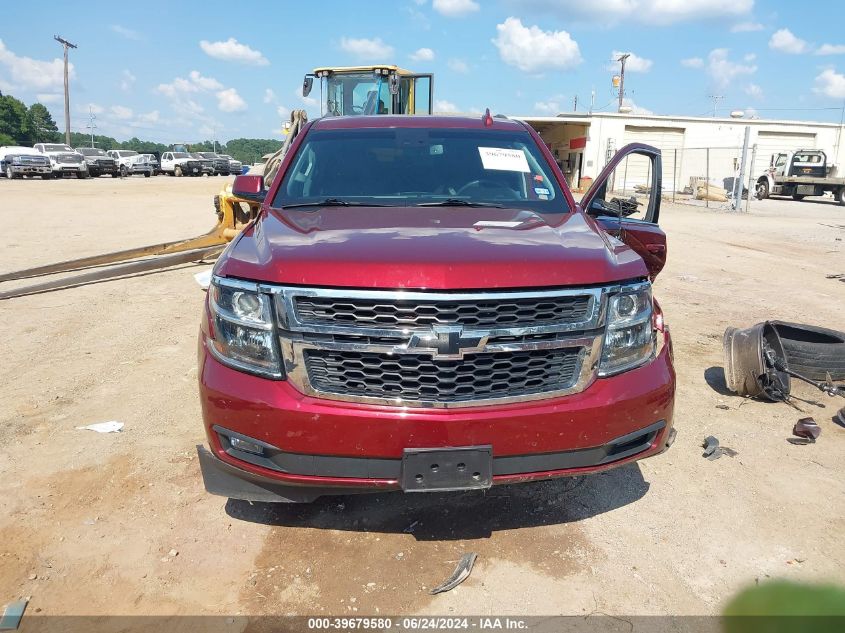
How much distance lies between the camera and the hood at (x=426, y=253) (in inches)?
96.5

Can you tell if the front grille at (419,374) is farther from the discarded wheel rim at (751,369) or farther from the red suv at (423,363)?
the discarded wheel rim at (751,369)

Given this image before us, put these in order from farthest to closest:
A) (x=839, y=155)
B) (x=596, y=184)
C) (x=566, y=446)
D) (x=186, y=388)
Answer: (x=839, y=155), (x=186, y=388), (x=596, y=184), (x=566, y=446)

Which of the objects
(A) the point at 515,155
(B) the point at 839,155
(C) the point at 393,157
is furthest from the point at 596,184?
(B) the point at 839,155

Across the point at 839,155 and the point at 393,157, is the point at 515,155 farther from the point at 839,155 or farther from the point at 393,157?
the point at 839,155

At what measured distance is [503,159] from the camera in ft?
13.0

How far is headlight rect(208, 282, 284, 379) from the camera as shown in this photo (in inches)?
99.7

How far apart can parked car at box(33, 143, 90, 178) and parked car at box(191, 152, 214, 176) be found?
8815mm

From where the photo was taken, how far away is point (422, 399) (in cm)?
251

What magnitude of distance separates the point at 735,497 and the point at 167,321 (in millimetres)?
5397

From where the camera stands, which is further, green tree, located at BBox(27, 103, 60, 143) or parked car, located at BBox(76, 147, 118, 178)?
green tree, located at BBox(27, 103, 60, 143)

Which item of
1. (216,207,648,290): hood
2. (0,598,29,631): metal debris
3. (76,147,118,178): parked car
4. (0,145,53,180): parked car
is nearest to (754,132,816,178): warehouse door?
(76,147,118,178): parked car

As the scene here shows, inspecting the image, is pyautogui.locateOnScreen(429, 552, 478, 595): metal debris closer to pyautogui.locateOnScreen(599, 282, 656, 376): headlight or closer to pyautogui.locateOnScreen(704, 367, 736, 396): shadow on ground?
pyautogui.locateOnScreen(599, 282, 656, 376): headlight

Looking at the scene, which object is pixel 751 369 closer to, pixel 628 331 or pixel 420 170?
pixel 628 331

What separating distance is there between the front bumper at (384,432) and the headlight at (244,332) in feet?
0.16
